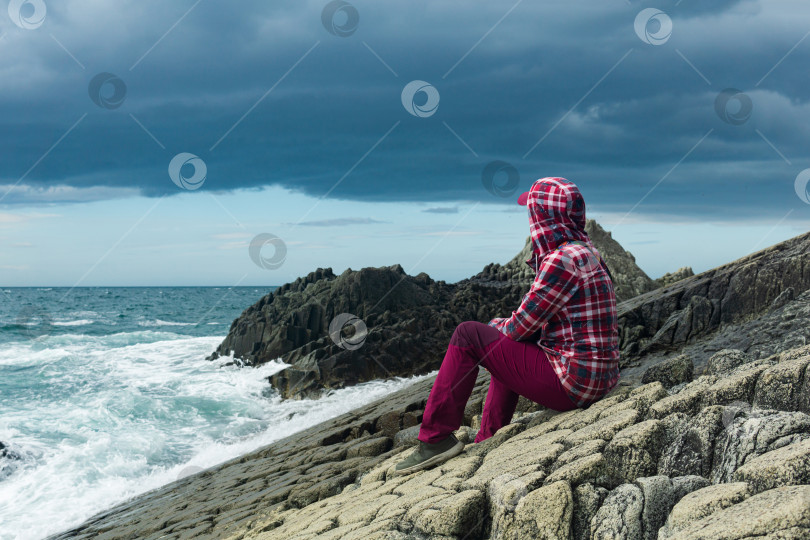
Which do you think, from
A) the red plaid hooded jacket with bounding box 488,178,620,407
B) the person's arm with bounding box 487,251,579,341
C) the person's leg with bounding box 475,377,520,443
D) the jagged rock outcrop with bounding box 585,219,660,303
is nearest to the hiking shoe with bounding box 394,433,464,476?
the person's leg with bounding box 475,377,520,443

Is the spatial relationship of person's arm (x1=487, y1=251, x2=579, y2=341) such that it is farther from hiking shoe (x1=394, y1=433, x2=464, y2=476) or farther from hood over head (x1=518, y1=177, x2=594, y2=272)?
Result: hiking shoe (x1=394, y1=433, x2=464, y2=476)

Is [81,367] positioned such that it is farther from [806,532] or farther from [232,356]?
[806,532]

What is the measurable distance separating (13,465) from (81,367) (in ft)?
41.2

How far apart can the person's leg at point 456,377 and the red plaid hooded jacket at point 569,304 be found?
0.21m

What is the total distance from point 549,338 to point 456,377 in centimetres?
75

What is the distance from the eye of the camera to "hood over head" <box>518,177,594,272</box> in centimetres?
450

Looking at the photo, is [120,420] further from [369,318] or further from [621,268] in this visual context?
[621,268]

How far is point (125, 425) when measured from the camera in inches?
564

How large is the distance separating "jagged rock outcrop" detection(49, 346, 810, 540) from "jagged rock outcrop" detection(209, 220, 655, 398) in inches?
418

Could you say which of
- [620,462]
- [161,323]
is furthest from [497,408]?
[161,323]

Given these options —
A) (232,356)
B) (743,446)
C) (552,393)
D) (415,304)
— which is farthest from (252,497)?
(232,356)

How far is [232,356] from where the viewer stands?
71.8ft

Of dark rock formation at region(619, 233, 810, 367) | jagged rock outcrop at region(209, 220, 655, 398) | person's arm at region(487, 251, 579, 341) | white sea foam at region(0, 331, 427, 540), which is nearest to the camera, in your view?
person's arm at region(487, 251, 579, 341)

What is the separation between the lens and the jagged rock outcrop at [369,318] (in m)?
16.0
